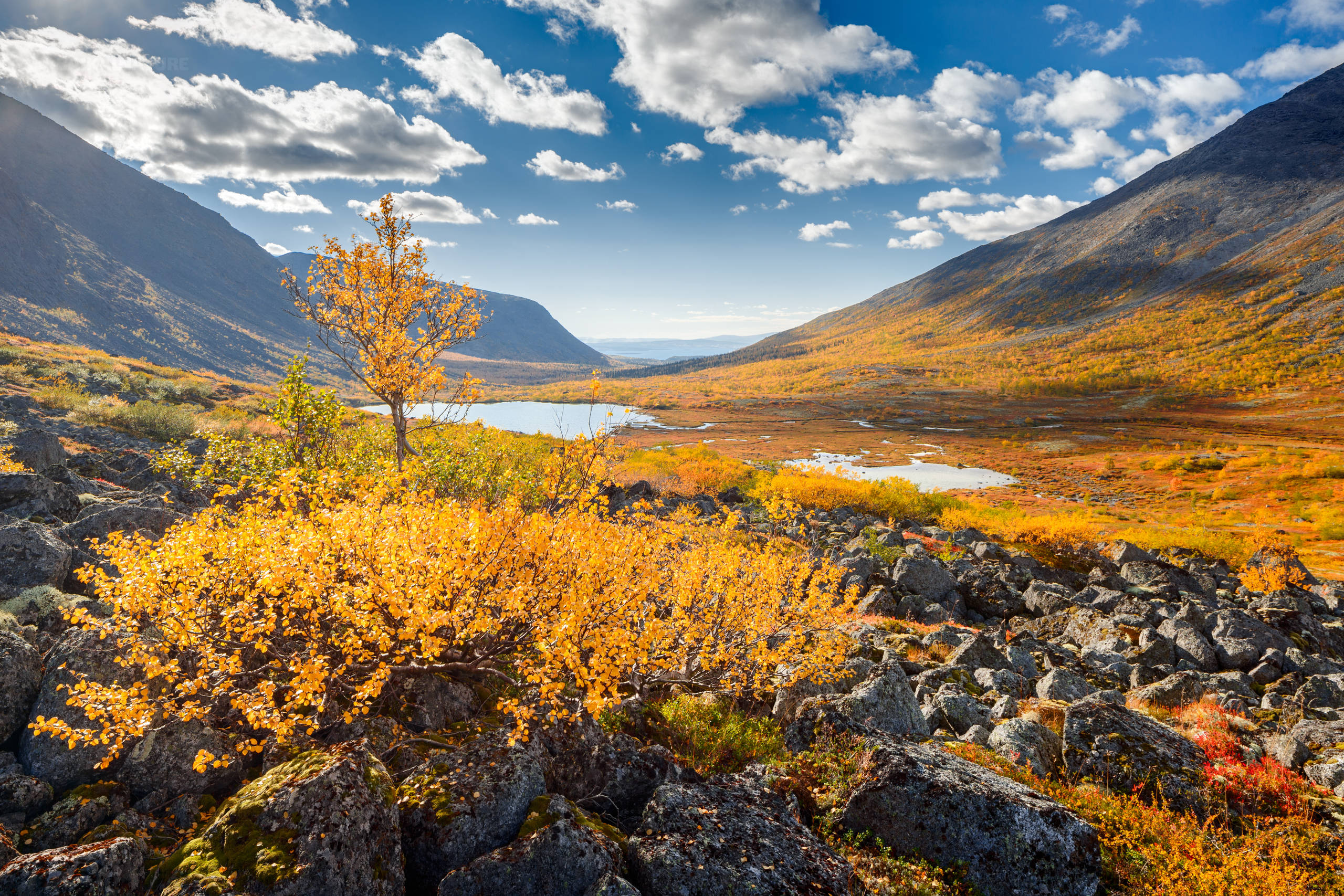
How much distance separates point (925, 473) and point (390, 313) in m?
74.7

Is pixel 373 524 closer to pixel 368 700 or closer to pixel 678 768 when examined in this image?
pixel 368 700

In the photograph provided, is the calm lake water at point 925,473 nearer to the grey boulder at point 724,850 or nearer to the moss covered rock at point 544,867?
the grey boulder at point 724,850

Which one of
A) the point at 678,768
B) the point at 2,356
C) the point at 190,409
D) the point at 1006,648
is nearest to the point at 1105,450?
the point at 1006,648

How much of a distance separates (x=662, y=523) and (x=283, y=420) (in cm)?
1038

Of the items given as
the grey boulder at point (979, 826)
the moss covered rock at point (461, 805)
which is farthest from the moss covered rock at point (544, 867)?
the grey boulder at point (979, 826)

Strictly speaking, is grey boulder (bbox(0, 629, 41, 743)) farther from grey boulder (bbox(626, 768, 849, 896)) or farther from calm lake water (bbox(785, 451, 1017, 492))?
calm lake water (bbox(785, 451, 1017, 492))

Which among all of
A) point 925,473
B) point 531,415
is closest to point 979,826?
point 925,473

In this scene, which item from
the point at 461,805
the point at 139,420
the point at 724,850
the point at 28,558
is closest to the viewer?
the point at 724,850

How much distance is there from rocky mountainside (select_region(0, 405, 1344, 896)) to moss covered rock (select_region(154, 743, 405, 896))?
0.07 feet

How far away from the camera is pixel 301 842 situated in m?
5.15

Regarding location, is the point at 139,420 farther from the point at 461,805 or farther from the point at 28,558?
the point at 461,805

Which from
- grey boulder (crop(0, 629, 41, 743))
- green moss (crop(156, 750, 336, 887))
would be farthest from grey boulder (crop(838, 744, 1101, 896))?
grey boulder (crop(0, 629, 41, 743))

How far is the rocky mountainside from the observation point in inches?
211

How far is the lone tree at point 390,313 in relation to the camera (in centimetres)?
1223
